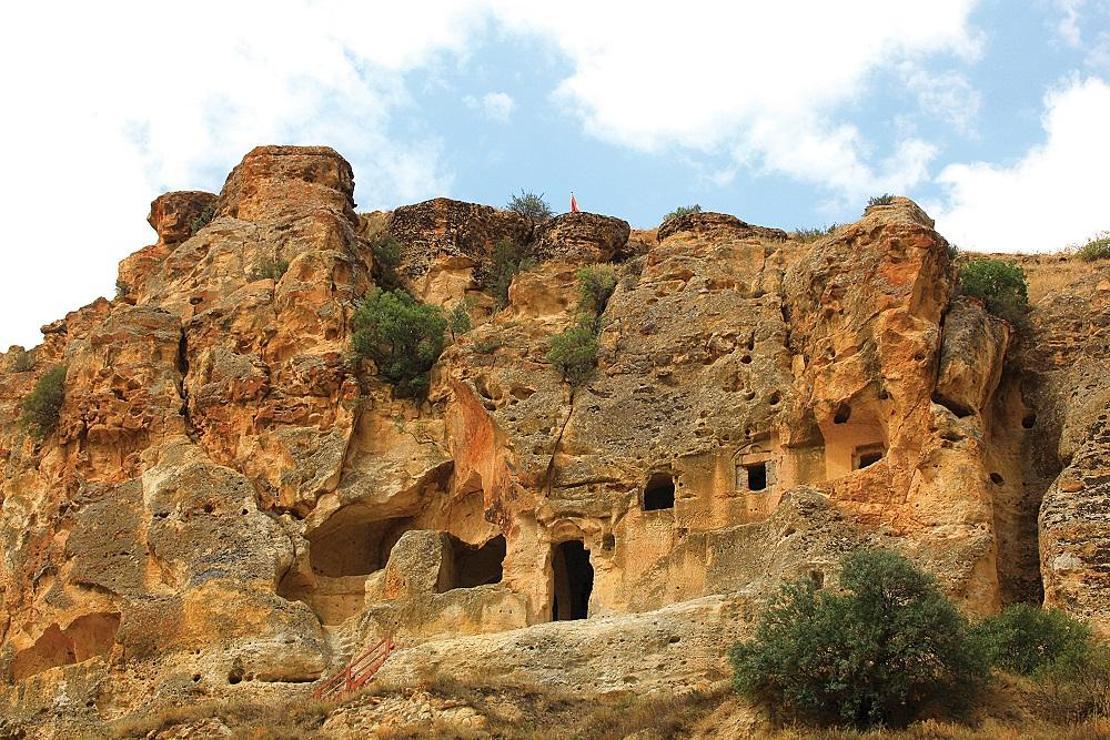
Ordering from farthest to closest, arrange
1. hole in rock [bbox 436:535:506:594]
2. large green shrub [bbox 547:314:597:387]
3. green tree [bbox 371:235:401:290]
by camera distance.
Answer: green tree [bbox 371:235:401:290]
hole in rock [bbox 436:535:506:594]
large green shrub [bbox 547:314:597:387]

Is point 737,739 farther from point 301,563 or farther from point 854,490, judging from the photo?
point 301,563

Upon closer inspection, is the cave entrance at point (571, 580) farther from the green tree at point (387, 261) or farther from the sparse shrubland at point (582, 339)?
the green tree at point (387, 261)

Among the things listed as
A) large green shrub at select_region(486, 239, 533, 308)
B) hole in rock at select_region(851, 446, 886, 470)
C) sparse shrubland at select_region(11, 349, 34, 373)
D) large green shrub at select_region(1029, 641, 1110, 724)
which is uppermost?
large green shrub at select_region(486, 239, 533, 308)

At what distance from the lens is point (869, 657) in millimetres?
19234

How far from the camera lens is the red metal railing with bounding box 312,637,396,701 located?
24062 mm

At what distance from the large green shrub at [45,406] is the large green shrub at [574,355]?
10485mm

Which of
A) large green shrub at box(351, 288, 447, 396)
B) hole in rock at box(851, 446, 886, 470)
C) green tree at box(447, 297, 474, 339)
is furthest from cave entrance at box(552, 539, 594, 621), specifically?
green tree at box(447, 297, 474, 339)

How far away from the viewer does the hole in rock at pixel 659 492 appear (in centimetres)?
2650

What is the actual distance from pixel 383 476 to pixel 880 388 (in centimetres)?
934

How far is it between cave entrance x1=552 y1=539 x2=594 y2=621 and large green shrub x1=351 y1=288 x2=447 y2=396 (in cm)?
452

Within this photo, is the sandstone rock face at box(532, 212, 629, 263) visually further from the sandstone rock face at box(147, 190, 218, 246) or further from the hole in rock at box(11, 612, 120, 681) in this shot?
the hole in rock at box(11, 612, 120, 681)

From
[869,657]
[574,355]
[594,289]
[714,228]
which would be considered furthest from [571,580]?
[869,657]

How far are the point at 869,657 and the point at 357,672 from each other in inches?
358

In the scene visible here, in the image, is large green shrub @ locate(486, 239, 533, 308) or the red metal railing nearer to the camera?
the red metal railing
